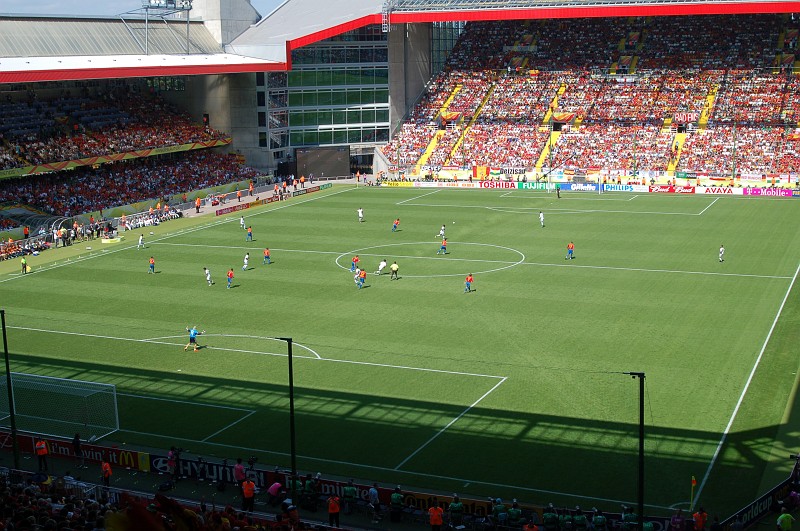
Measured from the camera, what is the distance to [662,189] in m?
80.9

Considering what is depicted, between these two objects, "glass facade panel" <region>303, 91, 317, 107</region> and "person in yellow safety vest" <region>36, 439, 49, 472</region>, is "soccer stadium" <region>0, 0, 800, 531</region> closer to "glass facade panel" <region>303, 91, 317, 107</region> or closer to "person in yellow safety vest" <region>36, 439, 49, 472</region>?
"person in yellow safety vest" <region>36, 439, 49, 472</region>

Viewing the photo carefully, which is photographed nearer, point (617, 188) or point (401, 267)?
point (401, 267)

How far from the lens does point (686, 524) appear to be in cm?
2175

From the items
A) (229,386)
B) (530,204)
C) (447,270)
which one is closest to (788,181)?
(530,204)

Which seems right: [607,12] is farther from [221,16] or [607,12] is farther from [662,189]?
[221,16]

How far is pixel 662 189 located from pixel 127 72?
4647 centimetres

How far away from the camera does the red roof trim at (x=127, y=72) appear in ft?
211

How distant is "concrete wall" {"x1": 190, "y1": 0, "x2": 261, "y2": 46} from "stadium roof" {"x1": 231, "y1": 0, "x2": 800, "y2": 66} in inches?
52.0

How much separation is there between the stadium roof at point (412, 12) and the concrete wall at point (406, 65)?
5.37 meters

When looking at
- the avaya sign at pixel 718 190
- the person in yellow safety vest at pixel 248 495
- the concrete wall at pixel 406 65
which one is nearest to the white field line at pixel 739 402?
the person in yellow safety vest at pixel 248 495

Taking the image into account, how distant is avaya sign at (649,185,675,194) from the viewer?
3164 inches

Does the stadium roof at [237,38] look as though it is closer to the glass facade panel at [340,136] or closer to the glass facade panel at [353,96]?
the glass facade panel at [353,96]

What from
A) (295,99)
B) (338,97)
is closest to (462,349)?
(295,99)

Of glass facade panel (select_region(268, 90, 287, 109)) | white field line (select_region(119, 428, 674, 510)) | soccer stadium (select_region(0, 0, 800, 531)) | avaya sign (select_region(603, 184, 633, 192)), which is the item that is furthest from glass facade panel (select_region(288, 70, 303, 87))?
white field line (select_region(119, 428, 674, 510))
